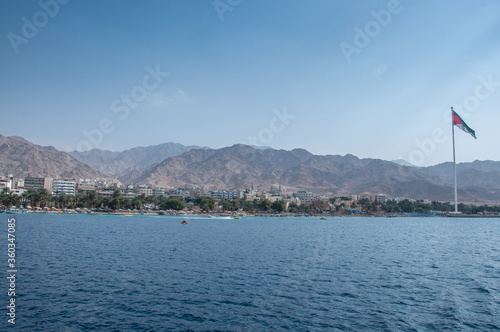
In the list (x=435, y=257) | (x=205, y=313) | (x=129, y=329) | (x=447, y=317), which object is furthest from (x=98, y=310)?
(x=435, y=257)

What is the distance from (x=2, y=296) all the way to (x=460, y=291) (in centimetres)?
3711

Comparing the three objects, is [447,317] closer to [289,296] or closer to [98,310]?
[289,296]

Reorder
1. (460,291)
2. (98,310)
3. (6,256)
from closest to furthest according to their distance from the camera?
(98,310), (460,291), (6,256)

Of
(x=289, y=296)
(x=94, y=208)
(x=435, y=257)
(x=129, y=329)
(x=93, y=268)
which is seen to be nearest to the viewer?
(x=129, y=329)

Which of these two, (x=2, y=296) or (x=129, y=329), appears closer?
Answer: (x=129, y=329)

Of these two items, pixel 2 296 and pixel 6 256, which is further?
pixel 6 256

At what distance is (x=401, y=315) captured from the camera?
2562 cm

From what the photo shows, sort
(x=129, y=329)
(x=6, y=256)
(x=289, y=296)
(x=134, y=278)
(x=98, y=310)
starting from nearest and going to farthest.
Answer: (x=129, y=329), (x=98, y=310), (x=289, y=296), (x=134, y=278), (x=6, y=256)

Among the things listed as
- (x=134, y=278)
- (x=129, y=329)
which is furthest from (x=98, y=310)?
(x=134, y=278)

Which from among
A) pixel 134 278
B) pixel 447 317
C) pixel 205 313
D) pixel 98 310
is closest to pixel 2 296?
pixel 98 310

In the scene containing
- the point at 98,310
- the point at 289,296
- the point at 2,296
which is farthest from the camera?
the point at 289,296

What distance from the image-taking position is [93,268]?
38594 mm

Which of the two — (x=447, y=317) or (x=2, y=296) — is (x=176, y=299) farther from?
(x=447, y=317)

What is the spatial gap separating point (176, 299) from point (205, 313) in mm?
3985
